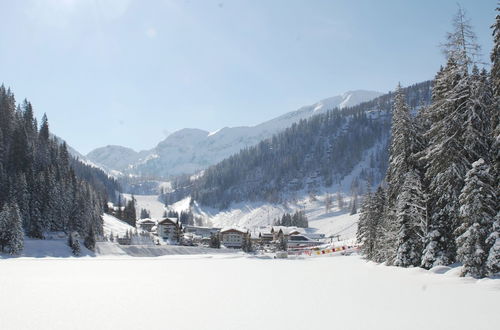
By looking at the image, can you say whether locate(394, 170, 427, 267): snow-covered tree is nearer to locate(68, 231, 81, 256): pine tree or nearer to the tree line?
the tree line

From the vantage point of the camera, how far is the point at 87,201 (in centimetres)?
10019

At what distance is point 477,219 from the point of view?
26234 millimetres

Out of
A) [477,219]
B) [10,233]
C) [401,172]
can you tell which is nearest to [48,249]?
[10,233]

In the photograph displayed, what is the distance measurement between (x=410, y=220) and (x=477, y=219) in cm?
1065

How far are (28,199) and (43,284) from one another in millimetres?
65147

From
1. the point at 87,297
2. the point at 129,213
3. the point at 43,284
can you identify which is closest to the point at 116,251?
the point at 43,284

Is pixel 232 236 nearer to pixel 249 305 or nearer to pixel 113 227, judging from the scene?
pixel 113 227

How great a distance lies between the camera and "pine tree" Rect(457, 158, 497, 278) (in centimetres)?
2592

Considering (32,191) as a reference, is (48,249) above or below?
below

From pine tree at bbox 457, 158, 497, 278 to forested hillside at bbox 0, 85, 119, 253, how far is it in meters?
61.8

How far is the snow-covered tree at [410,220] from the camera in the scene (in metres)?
36.6

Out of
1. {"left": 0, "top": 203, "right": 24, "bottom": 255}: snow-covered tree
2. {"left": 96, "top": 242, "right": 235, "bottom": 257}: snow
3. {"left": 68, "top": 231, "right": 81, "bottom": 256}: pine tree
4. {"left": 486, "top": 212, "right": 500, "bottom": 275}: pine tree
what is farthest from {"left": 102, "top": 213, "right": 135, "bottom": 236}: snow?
{"left": 486, "top": 212, "right": 500, "bottom": 275}: pine tree

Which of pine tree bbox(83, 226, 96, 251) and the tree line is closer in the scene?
the tree line

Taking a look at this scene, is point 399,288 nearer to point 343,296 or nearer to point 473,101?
point 343,296
